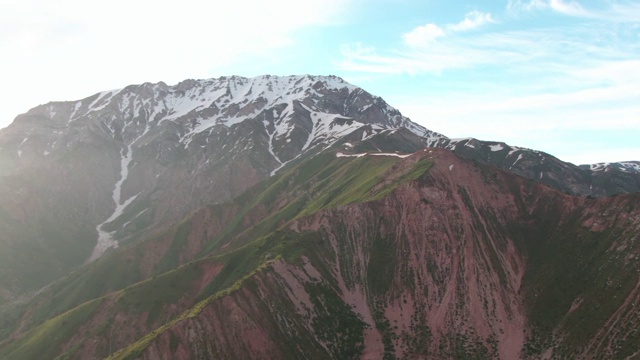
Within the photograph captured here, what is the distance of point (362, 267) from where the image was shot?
12812 cm

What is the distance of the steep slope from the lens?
99188 millimetres

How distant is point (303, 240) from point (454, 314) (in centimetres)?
4022

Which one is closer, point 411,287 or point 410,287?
point 411,287

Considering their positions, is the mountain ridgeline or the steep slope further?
the steep slope

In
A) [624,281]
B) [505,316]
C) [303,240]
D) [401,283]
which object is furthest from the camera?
[303,240]

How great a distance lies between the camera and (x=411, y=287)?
4717 inches

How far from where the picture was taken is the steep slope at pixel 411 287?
325ft

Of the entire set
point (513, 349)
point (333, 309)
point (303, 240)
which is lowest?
point (513, 349)

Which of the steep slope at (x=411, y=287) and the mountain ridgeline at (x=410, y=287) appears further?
the steep slope at (x=411, y=287)

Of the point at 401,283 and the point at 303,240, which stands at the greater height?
the point at 303,240

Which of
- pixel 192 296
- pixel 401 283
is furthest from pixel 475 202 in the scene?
pixel 192 296

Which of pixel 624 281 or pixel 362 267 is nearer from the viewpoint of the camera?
pixel 624 281

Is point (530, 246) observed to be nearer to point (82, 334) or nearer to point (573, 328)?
point (573, 328)

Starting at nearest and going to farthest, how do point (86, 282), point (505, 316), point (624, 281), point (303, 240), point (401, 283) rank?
point (624, 281) → point (505, 316) → point (401, 283) → point (303, 240) → point (86, 282)
